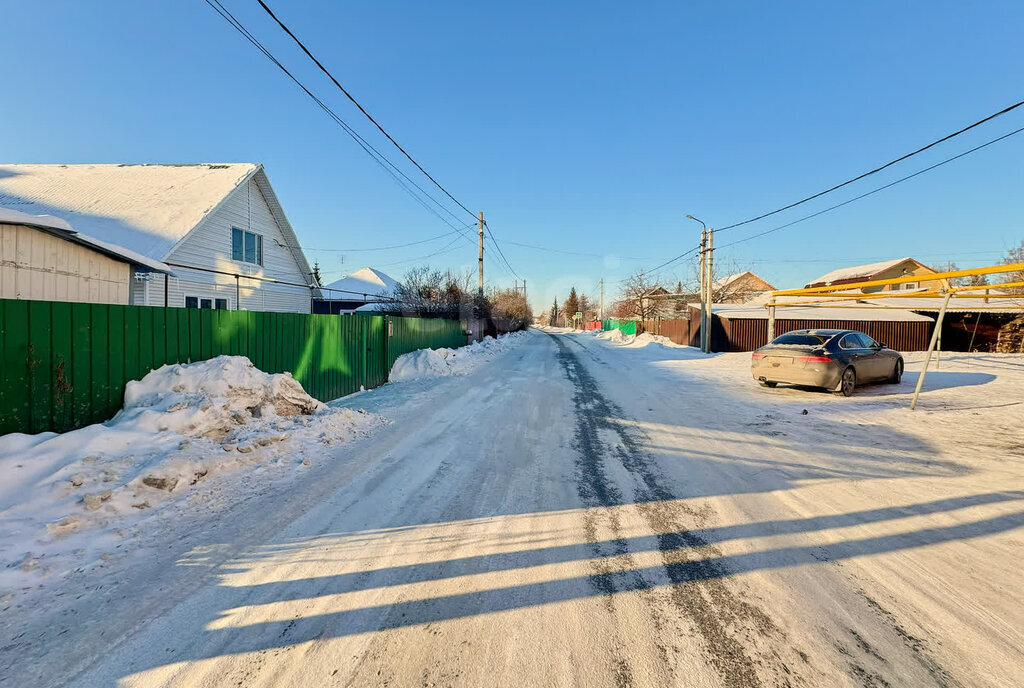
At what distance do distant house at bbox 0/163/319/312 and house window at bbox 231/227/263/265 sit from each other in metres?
0.04

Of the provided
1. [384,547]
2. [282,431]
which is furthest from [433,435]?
[384,547]

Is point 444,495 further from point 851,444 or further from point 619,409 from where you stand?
point 851,444

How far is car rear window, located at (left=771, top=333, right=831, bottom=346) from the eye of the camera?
33.5 ft

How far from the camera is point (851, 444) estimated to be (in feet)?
20.1

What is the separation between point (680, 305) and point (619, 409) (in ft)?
133

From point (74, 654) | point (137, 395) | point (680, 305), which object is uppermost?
point (680, 305)

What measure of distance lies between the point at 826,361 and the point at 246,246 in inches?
831

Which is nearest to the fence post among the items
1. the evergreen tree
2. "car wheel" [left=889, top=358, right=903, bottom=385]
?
"car wheel" [left=889, top=358, right=903, bottom=385]

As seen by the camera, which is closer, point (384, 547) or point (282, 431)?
point (384, 547)

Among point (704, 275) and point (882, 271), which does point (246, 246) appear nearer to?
point (704, 275)

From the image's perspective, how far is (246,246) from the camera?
18062 millimetres

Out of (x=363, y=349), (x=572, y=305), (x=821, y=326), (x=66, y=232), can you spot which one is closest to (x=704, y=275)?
(x=821, y=326)

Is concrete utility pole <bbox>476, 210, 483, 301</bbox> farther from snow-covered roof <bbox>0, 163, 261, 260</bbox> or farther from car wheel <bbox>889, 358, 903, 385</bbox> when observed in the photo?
car wheel <bbox>889, 358, 903, 385</bbox>

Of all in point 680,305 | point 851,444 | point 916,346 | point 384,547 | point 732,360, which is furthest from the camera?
point 680,305
